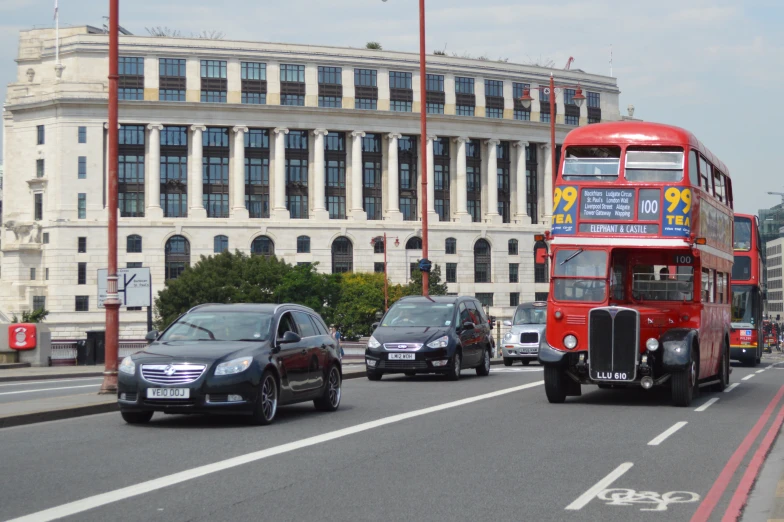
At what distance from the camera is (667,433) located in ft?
48.3

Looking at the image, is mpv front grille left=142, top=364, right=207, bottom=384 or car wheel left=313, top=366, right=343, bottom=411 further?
car wheel left=313, top=366, right=343, bottom=411

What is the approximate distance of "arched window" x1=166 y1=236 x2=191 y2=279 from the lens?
10031 centimetres

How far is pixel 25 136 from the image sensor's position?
103 m

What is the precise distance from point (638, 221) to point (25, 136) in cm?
9273

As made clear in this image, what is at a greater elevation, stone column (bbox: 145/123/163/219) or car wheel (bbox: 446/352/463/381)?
stone column (bbox: 145/123/163/219)

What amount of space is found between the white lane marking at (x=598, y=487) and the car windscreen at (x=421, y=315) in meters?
15.1

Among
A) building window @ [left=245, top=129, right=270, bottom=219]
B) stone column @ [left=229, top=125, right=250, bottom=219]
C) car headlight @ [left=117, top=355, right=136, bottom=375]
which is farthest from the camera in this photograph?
building window @ [left=245, top=129, right=270, bottom=219]

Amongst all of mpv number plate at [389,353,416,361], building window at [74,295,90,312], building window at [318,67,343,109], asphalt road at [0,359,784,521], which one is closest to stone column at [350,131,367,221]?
building window at [318,67,343,109]

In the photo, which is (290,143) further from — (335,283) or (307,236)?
(335,283)

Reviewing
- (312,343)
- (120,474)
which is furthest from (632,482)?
(312,343)

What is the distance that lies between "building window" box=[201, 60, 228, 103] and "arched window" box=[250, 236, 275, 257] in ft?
42.7

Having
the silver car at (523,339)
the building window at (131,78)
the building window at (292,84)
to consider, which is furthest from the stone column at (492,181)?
the silver car at (523,339)

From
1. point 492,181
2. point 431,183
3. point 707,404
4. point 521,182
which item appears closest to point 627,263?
point 707,404

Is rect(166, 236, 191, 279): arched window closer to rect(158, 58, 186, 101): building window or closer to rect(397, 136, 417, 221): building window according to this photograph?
rect(158, 58, 186, 101): building window
